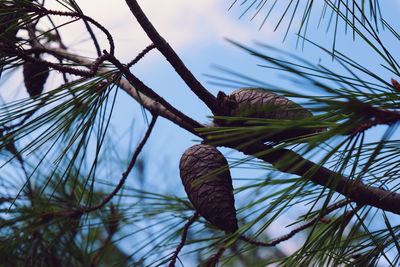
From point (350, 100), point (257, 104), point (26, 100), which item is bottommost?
point (350, 100)

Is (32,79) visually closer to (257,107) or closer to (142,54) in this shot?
(142,54)

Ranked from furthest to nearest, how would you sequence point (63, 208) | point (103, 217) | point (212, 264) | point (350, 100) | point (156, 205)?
point (103, 217) < point (63, 208) < point (156, 205) < point (212, 264) < point (350, 100)

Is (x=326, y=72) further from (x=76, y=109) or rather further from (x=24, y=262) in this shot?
(x=24, y=262)

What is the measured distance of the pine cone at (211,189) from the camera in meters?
0.77

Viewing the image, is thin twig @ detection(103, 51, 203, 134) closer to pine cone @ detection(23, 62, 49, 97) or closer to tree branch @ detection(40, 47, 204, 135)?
tree branch @ detection(40, 47, 204, 135)

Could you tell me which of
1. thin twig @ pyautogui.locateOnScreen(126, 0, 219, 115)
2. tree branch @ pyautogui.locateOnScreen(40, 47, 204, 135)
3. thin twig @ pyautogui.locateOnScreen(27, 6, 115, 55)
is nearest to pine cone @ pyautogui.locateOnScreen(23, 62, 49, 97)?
tree branch @ pyautogui.locateOnScreen(40, 47, 204, 135)

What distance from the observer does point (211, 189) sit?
2.54ft

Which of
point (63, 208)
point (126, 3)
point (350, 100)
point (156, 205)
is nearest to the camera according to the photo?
point (350, 100)

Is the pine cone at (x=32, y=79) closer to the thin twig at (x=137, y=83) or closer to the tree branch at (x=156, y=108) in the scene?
the tree branch at (x=156, y=108)

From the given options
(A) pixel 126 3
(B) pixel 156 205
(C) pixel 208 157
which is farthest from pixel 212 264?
(A) pixel 126 3

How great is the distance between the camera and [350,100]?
53cm

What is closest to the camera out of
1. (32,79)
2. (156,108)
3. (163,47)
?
(163,47)

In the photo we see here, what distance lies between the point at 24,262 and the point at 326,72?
951 mm

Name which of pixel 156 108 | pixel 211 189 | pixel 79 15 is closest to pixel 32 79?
pixel 156 108
